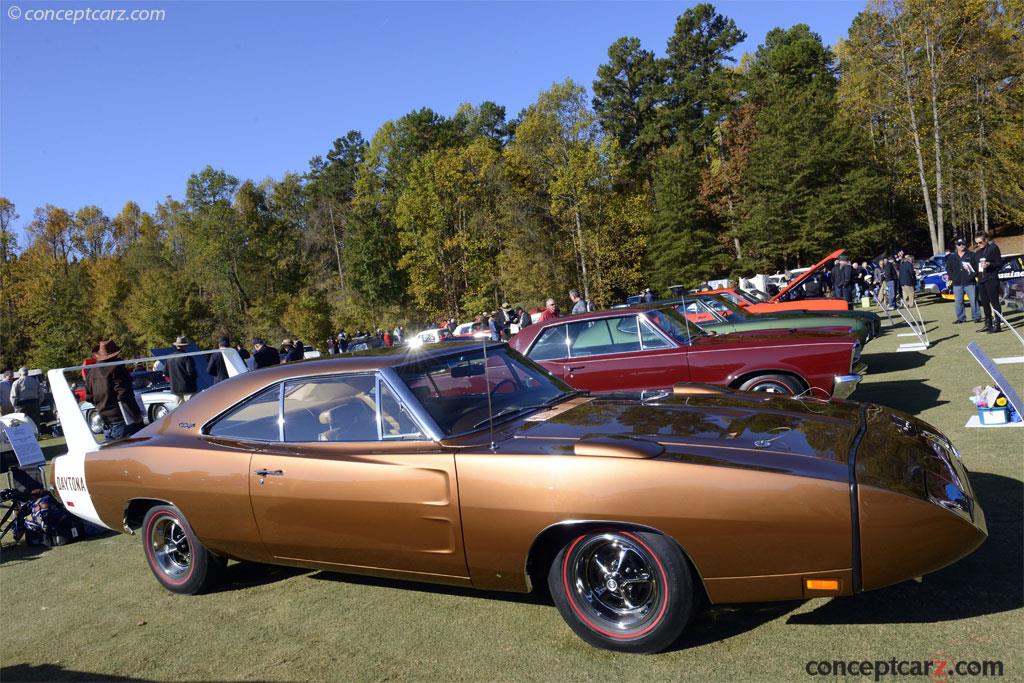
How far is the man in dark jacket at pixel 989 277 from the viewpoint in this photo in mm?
12766

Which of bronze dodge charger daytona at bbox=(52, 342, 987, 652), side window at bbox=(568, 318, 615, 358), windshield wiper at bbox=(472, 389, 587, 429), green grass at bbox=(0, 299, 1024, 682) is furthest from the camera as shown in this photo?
side window at bbox=(568, 318, 615, 358)

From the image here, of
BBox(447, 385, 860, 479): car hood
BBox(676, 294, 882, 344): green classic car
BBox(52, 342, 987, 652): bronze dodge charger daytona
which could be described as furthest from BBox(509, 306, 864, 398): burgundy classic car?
BBox(447, 385, 860, 479): car hood

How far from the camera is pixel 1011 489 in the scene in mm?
4832

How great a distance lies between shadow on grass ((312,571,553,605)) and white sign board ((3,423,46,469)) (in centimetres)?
392

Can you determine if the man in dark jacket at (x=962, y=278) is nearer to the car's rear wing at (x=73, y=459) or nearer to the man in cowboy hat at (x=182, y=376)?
the man in cowboy hat at (x=182, y=376)

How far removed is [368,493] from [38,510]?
463 centimetres

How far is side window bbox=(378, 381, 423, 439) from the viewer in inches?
159

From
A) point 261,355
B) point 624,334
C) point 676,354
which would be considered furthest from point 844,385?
point 261,355

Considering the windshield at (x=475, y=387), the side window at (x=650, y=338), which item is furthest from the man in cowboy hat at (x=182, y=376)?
the windshield at (x=475, y=387)

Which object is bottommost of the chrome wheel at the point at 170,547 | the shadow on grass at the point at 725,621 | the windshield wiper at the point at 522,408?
the shadow on grass at the point at 725,621

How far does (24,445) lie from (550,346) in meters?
5.40

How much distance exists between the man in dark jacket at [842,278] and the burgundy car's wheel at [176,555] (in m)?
18.6

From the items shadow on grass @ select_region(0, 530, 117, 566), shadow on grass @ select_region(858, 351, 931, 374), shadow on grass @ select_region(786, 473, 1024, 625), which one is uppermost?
shadow on grass @ select_region(786, 473, 1024, 625)

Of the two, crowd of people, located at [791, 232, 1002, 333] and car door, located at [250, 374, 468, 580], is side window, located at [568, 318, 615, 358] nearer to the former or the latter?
car door, located at [250, 374, 468, 580]
